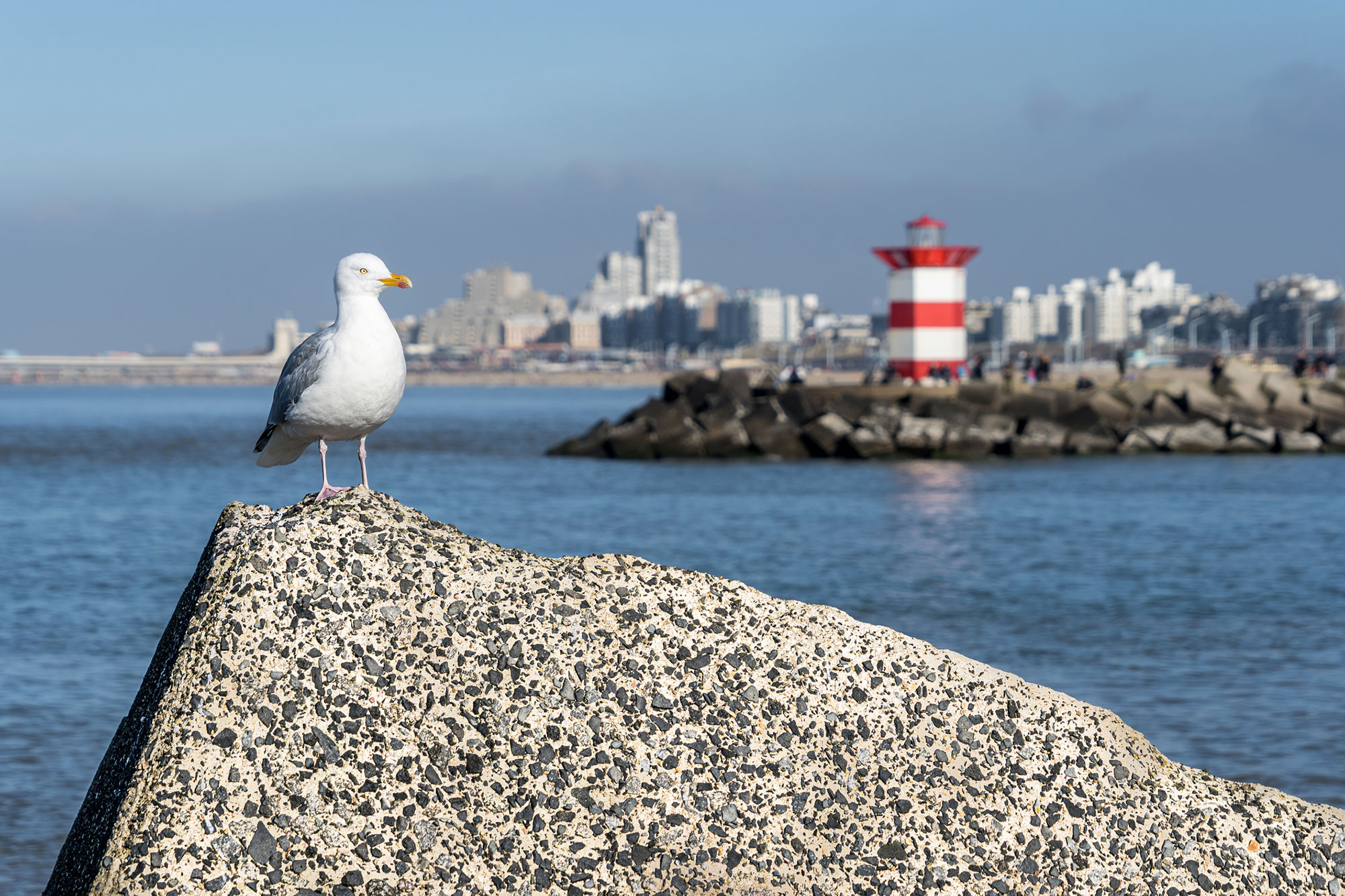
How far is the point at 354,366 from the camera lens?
3541 mm

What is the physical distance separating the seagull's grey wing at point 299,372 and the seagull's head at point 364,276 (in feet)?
0.52

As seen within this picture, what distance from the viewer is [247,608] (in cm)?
287

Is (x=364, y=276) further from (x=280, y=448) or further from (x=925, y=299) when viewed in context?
(x=925, y=299)

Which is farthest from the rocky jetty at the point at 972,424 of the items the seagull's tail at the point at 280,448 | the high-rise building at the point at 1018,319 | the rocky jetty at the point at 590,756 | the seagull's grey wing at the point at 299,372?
the high-rise building at the point at 1018,319

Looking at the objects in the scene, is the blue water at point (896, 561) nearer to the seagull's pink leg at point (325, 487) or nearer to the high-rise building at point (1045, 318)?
the seagull's pink leg at point (325, 487)

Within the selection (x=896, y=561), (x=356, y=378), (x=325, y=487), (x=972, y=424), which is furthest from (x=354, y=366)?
(x=972, y=424)

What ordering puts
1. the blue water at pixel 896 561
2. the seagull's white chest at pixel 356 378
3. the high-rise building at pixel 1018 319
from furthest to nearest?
the high-rise building at pixel 1018 319 → the blue water at pixel 896 561 → the seagull's white chest at pixel 356 378

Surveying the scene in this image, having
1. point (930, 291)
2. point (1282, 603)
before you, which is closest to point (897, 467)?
point (930, 291)

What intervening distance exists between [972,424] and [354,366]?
106ft

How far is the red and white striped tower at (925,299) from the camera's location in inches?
1415

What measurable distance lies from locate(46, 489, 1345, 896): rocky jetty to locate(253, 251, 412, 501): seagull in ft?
1.63

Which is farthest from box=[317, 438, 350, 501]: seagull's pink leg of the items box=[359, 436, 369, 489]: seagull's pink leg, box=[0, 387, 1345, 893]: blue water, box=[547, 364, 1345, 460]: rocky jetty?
box=[547, 364, 1345, 460]: rocky jetty

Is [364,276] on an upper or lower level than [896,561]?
upper

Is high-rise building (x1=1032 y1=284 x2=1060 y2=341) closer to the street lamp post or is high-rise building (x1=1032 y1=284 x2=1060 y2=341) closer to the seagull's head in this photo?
the street lamp post
